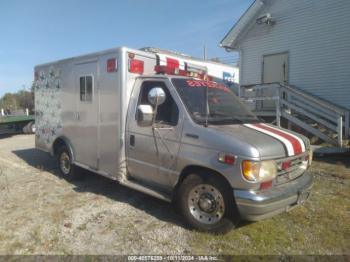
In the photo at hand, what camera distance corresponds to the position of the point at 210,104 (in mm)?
4730

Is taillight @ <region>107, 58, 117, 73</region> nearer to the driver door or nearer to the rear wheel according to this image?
the driver door

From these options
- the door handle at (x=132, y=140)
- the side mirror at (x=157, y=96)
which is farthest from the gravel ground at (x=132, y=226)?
the side mirror at (x=157, y=96)

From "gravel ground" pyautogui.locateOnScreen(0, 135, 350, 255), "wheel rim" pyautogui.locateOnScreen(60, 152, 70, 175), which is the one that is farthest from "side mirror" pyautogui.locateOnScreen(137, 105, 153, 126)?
"wheel rim" pyautogui.locateOnScreen(60, 152, 70, 175)

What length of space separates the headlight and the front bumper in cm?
17

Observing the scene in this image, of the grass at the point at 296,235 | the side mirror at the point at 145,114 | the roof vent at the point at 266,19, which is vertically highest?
the roof vent at the point at 266,19

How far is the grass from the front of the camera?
12.7 ft

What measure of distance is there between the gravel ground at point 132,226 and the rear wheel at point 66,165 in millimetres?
327

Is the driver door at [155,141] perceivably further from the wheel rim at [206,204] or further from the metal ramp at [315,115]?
the metal ramp at [315,115]

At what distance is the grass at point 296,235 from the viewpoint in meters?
3.88

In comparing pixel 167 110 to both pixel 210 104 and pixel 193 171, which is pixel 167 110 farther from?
pixel 193 171

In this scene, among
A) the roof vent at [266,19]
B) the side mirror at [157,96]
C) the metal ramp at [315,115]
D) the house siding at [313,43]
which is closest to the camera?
the side mirror at [157,96]

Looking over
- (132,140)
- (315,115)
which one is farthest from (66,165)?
(315,115)

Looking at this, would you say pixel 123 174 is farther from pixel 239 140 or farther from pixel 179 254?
pixel 239 140

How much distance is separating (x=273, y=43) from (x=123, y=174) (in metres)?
10.7
